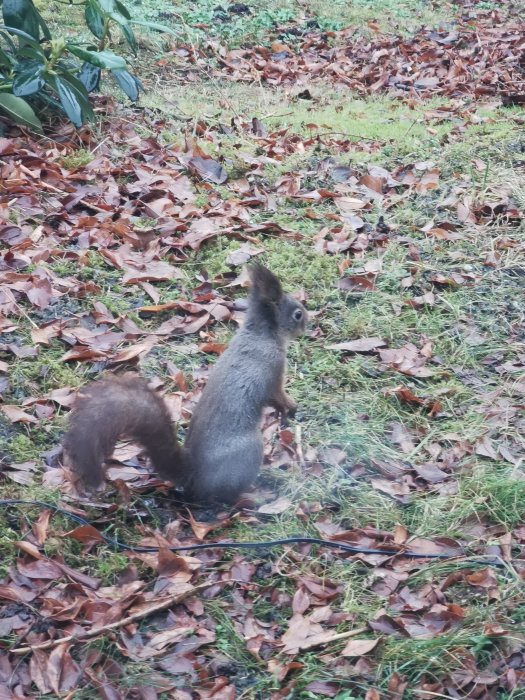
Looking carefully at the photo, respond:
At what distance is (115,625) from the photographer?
2945 mm

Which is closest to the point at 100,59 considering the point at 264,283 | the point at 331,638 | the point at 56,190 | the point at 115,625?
the point at 56,190

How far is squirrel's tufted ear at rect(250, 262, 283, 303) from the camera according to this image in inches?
146

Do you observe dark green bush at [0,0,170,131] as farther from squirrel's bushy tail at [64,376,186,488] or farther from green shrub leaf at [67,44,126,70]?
squirrel's bushy tail at [64,376,186,488]

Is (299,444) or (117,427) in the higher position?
(117,427)

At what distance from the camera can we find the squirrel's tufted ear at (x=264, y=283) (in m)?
3.71

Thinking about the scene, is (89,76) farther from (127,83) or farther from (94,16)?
(94,16)

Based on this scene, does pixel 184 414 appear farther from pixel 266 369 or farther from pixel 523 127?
pixel 523 127

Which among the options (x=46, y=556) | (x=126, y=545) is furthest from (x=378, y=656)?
(x=46, y=556)

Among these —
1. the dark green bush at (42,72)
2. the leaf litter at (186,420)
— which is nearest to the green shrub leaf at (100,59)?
the dark green bush at (42,72)

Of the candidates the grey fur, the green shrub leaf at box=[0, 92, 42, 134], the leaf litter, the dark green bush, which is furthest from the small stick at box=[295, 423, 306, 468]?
the green shrub leaf at box=[0, 92, 42, 134]

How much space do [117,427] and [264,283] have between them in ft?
3.28

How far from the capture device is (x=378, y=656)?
9.39 feet

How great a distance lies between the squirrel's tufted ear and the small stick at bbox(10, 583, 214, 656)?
1.30 metres

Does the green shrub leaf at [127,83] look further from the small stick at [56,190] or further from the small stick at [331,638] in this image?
the small stick at [331,638]
